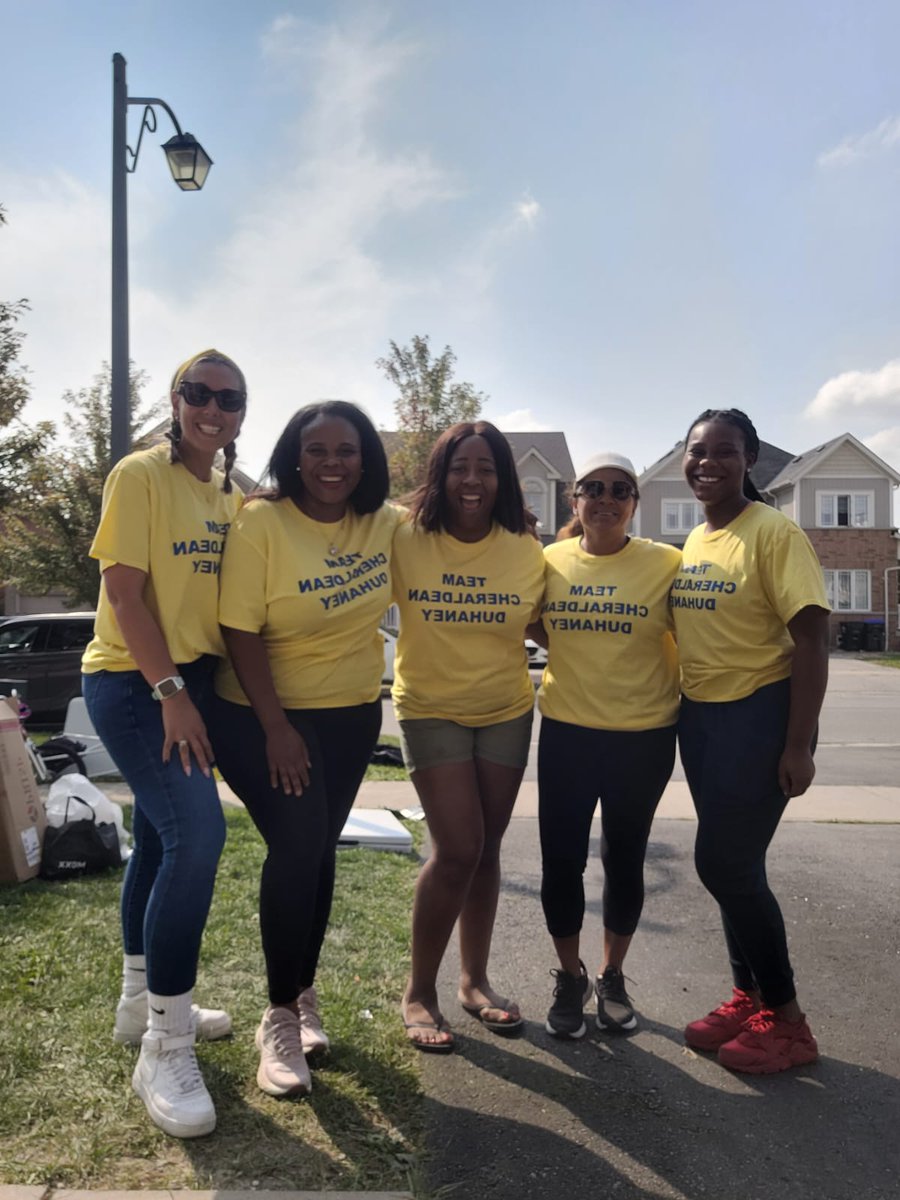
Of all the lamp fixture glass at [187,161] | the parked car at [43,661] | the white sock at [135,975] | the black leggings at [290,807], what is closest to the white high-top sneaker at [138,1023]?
the white sock at [135,975]

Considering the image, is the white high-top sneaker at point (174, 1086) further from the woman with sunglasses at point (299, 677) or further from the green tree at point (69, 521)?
the green tree at point (69, 521)

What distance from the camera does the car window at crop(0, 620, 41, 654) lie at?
37.7 ft

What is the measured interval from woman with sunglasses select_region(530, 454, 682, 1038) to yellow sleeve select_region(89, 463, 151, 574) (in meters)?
1.41

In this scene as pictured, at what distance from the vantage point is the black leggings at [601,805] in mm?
3131

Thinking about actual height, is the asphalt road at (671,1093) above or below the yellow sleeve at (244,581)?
below

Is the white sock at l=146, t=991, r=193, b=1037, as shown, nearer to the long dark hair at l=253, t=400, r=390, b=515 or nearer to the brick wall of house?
the long dark hair at l=253, t=400, r=390, b=515

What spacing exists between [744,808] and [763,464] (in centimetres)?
4181

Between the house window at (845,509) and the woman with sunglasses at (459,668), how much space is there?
36.5m

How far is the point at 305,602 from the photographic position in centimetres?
273

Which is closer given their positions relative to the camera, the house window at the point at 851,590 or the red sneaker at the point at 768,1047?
the red sneaker at the point at 768,1047

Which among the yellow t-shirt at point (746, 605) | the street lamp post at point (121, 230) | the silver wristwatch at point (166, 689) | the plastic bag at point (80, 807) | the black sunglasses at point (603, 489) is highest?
the street lamp post at point (121, 230)

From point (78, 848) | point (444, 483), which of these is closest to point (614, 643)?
point (444, 483)

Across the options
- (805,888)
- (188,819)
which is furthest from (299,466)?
(805,888)

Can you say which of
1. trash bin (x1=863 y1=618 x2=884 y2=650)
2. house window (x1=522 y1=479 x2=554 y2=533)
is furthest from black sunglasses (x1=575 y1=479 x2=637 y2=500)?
house window (x1=522 y1=479 x2=554 y2=533)
